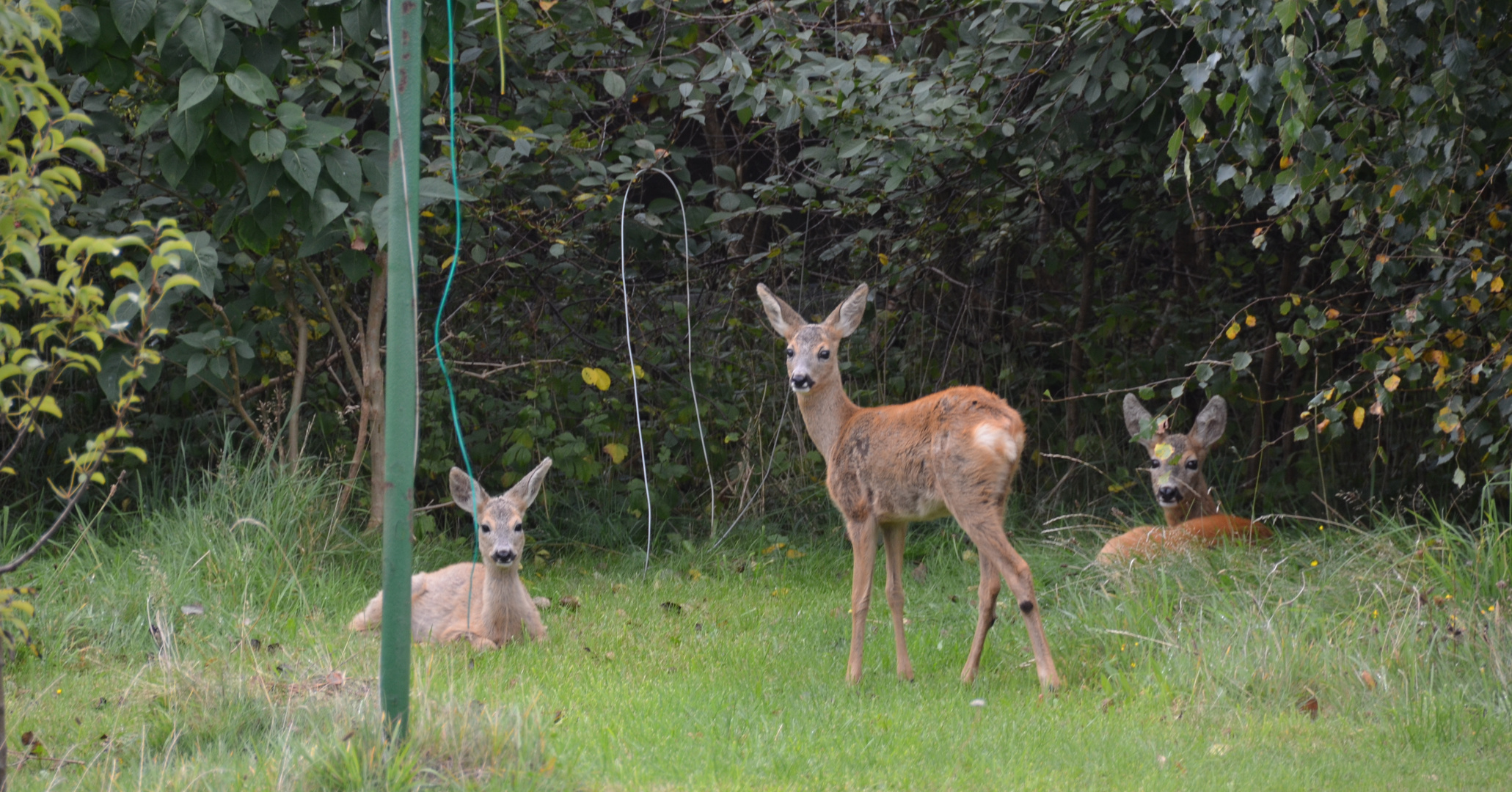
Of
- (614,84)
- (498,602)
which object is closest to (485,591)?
(498,602)

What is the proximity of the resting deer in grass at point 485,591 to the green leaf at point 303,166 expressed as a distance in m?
1.42

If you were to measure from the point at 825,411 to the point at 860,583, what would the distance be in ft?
3.40

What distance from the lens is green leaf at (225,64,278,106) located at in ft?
16.6

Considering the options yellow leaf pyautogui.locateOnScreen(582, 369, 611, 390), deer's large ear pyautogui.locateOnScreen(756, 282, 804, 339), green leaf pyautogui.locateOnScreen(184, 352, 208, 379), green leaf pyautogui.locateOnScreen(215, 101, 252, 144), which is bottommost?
yellow leaf pyautogui.locateOnScreen(582, 369, 611, 390)

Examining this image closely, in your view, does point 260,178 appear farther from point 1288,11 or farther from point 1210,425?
point 1210,425

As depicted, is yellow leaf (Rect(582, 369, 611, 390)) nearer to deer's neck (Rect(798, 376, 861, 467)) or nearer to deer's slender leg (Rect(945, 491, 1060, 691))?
deer's neck (Rect(798, 376, 861, 467))

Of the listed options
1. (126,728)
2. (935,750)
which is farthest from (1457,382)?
(126,728)

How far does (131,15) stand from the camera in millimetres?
5035

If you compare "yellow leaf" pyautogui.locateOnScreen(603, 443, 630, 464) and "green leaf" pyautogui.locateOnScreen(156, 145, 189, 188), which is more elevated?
"green leaf" pyautogui.locateOnScreen(156, 145, 189, 188)

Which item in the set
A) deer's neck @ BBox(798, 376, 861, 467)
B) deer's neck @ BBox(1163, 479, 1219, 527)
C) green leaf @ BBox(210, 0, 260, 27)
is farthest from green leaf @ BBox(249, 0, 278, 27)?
deer's neck @ BBox(1163, 479, 1219, 527)

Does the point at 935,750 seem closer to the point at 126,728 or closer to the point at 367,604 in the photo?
the point at 126,728

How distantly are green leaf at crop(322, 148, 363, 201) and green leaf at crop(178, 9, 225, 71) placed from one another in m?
0.73

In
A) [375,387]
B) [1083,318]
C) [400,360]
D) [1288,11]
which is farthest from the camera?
[1083,318]

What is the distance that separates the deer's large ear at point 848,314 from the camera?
6441mm
